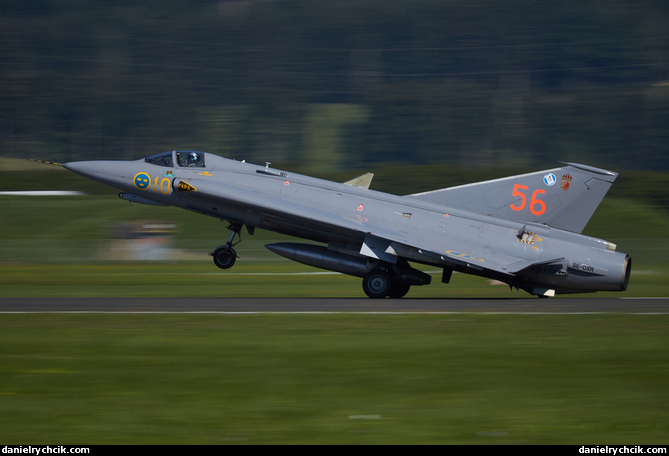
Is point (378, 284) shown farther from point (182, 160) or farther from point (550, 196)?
point (182, 160)

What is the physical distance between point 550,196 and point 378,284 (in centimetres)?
510

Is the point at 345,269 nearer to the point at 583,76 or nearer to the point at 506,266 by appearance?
the point at 506,266

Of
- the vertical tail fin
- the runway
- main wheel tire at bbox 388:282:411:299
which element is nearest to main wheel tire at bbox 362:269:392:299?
main wheel tire at bbox 388:282:411:299

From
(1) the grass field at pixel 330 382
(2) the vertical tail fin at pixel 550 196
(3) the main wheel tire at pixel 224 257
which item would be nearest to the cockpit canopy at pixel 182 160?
(3) the main wheel tire at pixel 224 257

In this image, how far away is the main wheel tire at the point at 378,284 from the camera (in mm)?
18797

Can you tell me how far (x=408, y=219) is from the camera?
61.9ft

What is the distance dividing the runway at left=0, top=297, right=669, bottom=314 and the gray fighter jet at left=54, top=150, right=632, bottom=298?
896mm

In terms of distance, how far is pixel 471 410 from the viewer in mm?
8086

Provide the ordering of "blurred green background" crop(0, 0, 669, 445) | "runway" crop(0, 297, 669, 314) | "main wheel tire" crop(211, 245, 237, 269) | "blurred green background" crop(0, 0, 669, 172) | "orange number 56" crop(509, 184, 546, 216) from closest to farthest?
"blurred green background" crop(0, 0, 669, 445) → "runway" crop(0, 297, 669, 314) → "orange number 56" crop(509, 184, 546, 216) → "main wheel tire" crop(211, 245, 237, 269) → "blurred green background" crop(0, 0, 669, 172)

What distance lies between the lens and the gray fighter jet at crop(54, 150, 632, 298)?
59.2ft

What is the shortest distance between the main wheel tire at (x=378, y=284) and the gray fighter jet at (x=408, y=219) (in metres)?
0.03

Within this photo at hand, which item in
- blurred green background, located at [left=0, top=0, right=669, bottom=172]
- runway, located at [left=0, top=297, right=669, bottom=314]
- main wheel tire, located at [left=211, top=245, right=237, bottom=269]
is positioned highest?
blurred green background, located at [left=0, top=0, right=669, bottom=172]

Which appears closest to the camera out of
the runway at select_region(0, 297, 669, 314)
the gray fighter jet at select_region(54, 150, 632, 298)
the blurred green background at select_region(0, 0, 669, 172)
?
the runway at select_region(0, 297, 669, 314)

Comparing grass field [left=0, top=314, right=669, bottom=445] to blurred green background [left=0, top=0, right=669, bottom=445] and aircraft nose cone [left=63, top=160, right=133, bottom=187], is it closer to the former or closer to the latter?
blurred green background [left=0, top=0, right=669, bottom=445]
